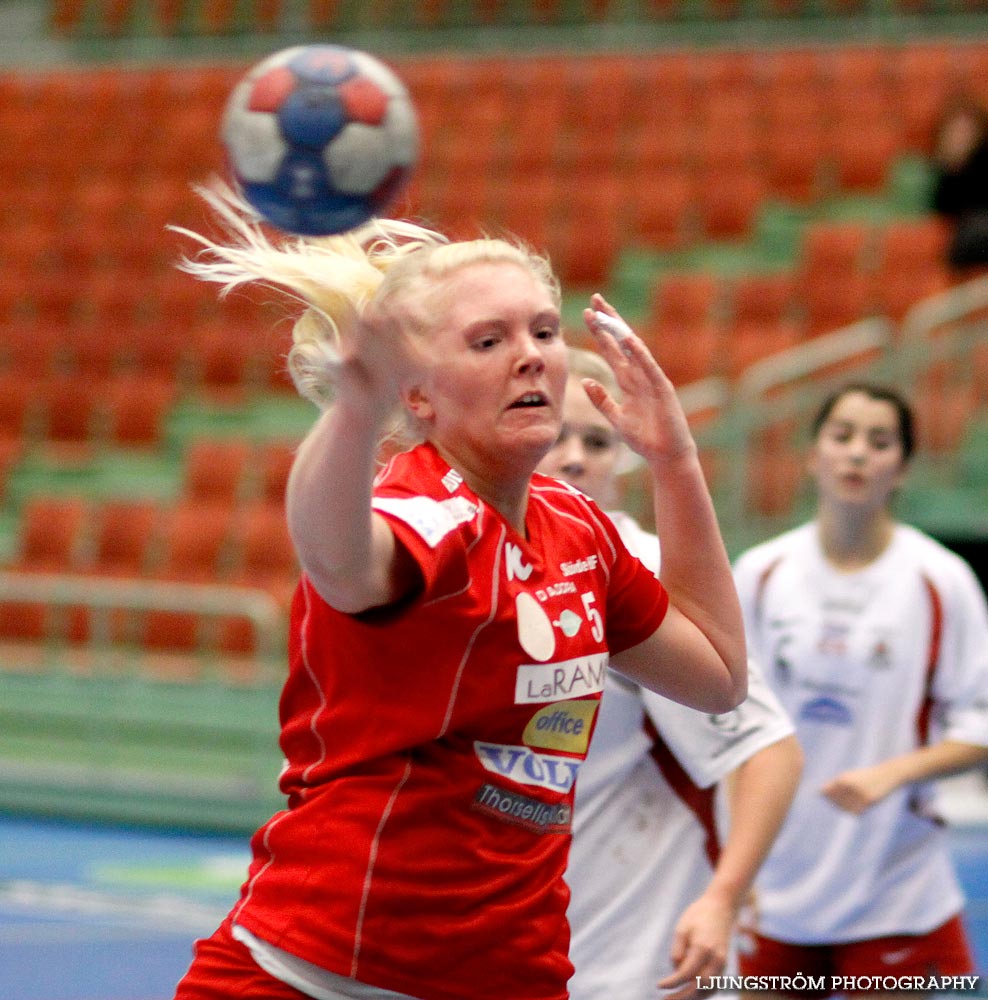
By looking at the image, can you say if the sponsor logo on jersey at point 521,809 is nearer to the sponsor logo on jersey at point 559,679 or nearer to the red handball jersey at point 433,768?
the red handball jersey at point 433,768

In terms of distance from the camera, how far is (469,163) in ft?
39.8

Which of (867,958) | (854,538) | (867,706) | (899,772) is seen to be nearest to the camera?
(899,772)

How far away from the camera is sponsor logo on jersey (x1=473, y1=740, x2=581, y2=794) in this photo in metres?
1.98

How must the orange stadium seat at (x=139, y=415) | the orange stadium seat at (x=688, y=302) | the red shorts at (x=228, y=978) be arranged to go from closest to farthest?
1. the red shorts at (x=228, y=978)
2. the orange stadium seat at (x=688, y=302)
3. the orange stadium seat at (x=139, y=415)

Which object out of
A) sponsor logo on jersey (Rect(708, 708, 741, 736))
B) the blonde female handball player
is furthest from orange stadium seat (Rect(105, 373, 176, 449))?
the blonde female handball player

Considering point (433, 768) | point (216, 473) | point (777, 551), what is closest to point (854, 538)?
point (777, 551)

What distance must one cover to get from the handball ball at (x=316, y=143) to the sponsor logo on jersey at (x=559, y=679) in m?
0.57

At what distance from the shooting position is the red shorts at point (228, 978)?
194 cm

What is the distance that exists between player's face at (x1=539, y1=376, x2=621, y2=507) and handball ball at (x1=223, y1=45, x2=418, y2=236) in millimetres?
1066

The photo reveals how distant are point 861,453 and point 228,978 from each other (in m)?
2.47

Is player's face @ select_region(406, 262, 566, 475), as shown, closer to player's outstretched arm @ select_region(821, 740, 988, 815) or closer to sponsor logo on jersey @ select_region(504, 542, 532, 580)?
sponsor logo on jersey @ select_region(504, 542, 532, 580)

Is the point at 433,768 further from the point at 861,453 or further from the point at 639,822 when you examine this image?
the point at 861,453

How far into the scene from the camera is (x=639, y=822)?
111 inches

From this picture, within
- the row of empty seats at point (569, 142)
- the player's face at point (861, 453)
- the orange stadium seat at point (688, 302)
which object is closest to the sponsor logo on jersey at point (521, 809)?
the player's face at point (861, 453)
